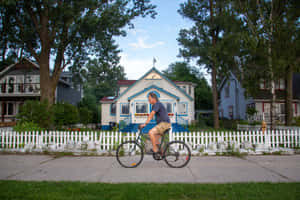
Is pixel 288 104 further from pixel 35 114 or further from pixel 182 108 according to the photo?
pixel 35 114

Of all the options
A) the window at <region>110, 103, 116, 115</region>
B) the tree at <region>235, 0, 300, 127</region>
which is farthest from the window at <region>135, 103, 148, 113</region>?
the tree at <region>235, 0, 300, 127</region>

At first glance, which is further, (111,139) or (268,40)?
(268,40)

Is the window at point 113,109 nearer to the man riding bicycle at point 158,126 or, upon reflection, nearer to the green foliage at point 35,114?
the green foliage at point 35,114

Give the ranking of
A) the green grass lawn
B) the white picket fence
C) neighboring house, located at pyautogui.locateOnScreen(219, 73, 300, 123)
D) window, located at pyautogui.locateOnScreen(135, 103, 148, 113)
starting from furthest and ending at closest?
neighboring house, located at pyautogui.locateOnScreen(219, 73, 300, 123), window, located at pyautogui.locateOnScreen(135, 103, 148, 113), the white picket fence, the green grass lawn

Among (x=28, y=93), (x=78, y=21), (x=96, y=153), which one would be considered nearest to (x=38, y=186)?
(x=96, y=153)

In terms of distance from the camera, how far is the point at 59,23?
44.8 feet

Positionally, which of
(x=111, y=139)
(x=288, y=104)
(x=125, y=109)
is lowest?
(x=111, y=139)

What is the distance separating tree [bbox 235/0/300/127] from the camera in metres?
11.6

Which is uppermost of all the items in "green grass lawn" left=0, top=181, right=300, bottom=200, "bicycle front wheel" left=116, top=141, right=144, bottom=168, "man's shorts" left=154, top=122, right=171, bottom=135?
"man's shorts" left=154, top=122, right=171, bottom=135

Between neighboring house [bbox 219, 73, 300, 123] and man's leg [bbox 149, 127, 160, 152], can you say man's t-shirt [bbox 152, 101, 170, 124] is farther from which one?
neighboring house [bbox 219, 73, 300, 123]

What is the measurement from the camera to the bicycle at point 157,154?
6.25m

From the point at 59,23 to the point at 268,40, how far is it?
38.6 feet

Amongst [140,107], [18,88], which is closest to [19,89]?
[18,88]

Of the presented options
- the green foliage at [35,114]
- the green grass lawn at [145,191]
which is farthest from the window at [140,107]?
the green grass lawn at [145,191]
